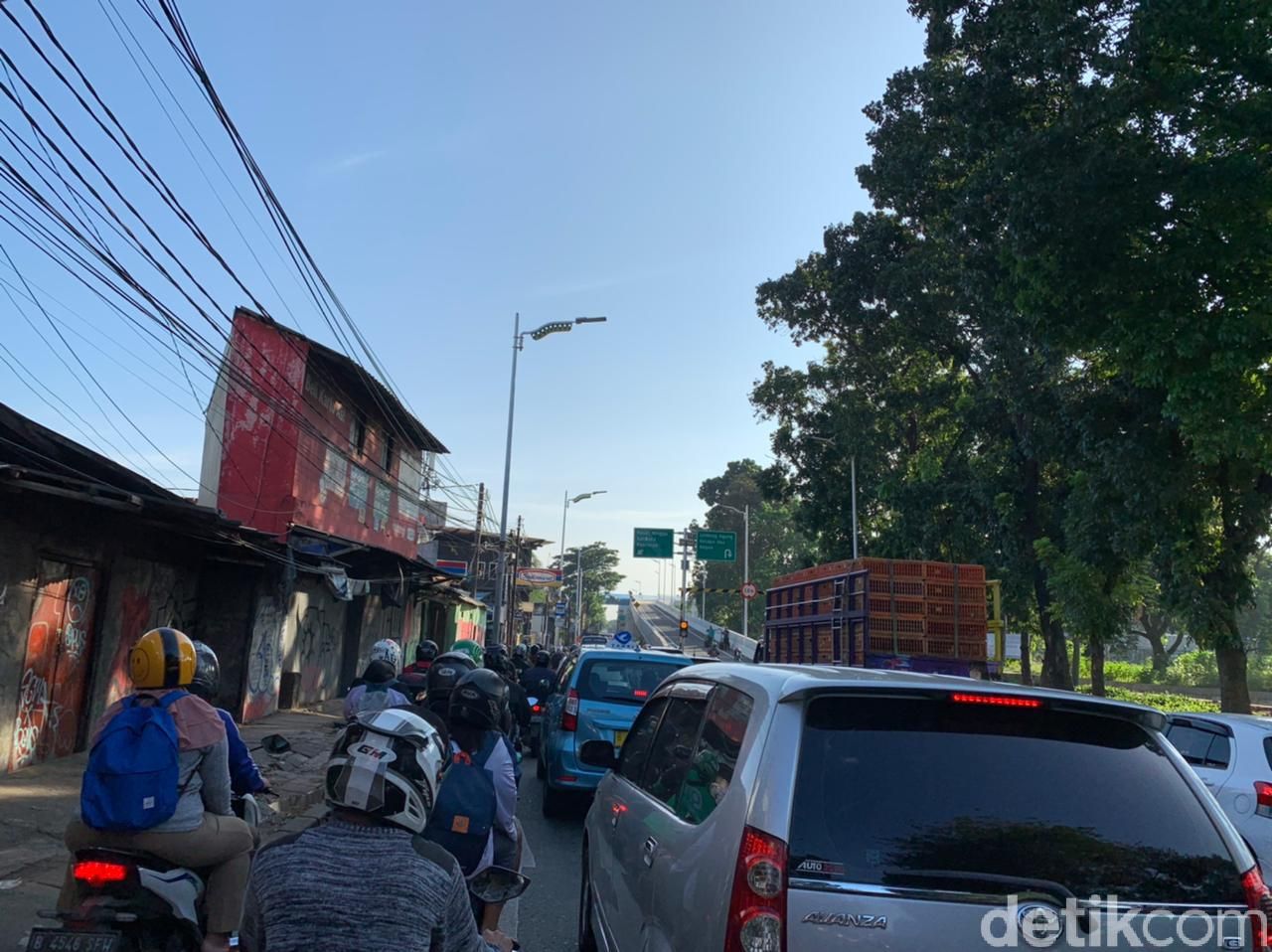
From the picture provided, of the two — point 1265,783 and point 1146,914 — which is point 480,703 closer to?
point 1146,914

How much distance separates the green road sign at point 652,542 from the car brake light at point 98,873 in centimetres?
4218

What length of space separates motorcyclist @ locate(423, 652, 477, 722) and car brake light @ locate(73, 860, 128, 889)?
5.30 ft

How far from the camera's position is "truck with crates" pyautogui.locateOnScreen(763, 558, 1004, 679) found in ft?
43.9

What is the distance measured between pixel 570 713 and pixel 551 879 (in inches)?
89.6

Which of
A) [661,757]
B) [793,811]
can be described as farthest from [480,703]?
[793,811]

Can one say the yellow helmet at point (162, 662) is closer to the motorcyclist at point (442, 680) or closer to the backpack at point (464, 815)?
the backpack at point (464, 815)

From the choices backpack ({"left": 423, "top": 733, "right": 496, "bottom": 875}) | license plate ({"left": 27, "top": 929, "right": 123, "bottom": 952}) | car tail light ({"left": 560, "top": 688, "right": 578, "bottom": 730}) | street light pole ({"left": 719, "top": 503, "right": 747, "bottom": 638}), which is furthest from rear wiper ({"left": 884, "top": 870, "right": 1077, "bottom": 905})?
street light pole ({"left": 719, "top": 503, "right": 747, "bottom": 638})

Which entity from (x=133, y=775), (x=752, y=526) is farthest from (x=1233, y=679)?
(x=752, y=526)

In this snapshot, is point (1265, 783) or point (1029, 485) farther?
point (1029, 485)

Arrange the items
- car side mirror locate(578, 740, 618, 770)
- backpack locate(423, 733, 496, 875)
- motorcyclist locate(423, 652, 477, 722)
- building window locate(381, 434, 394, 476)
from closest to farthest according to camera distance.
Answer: backpack locate(423, 733, 496, 875)
motorcyclist locate(423, 652, 477, 722)
car side mirror locate(578, 740, 618, 770)
building window locate(381, 434, 394, 476)

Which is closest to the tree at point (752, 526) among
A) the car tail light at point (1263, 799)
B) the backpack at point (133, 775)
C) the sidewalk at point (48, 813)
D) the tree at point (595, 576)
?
the tree at point (595, 576)

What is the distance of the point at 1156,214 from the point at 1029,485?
1276cm

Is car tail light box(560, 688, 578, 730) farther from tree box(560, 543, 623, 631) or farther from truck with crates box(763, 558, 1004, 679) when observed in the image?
tree box(560, 543, 623, 631)

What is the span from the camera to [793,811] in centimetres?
259
